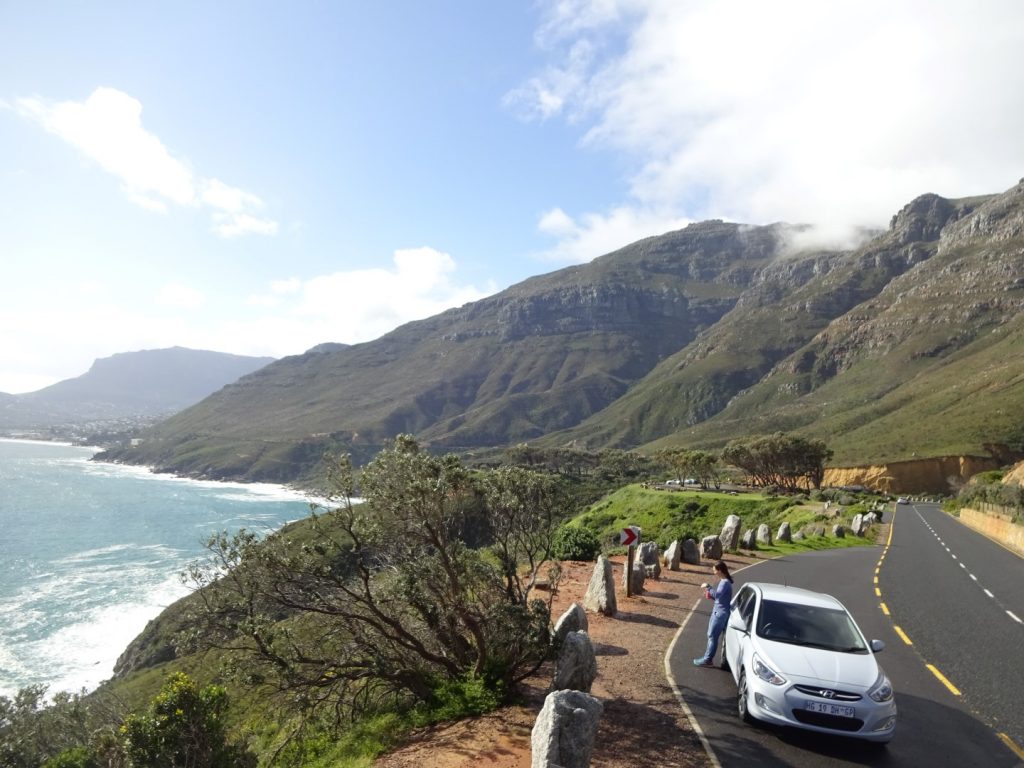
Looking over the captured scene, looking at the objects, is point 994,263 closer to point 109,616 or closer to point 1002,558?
point 1002,558

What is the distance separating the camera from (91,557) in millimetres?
88250

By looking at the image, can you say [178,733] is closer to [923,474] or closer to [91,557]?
[923,474]

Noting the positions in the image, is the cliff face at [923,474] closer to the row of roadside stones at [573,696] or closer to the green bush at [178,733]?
the row of roadside stones at [573,696]

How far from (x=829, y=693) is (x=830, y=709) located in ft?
0.58

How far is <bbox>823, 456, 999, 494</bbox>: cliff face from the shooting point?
7731cm

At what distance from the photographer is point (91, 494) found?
14288cm

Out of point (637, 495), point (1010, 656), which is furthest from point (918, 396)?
point (1010, 656)

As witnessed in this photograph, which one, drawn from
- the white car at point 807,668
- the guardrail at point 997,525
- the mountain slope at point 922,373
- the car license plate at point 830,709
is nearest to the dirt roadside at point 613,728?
the white car at point 807,668

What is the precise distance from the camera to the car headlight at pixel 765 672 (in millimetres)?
7859

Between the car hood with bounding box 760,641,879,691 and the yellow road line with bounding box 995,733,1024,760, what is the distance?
6.32 ft

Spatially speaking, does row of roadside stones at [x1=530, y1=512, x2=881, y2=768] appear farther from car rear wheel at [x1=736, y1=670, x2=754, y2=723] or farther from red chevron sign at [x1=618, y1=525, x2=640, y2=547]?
car rear wheel at [x1=736, y1=670, x2=754, y2=723]

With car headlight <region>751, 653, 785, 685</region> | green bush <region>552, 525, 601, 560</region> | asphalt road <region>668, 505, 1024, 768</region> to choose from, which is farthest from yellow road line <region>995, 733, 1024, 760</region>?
green bush <region>552, 525, 601, 560</region>

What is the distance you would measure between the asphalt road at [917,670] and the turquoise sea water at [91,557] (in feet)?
28.4

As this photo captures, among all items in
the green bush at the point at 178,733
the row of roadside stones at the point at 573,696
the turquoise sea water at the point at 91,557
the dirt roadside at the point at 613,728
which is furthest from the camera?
the turquoise sea water at the point at 91,557
